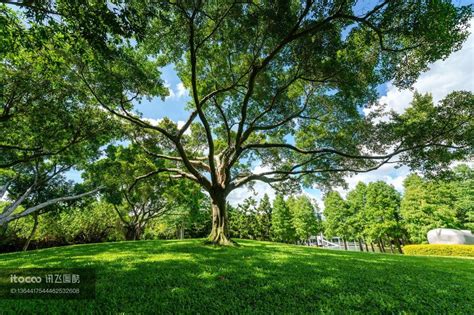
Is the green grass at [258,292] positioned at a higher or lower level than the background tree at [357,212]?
lower

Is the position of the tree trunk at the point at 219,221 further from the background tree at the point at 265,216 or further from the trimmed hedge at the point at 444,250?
the background tree at the point at 265,216

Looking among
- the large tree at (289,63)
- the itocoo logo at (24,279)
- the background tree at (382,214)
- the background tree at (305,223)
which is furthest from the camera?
the background tree at (305,223)

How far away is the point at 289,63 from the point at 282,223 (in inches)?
1242

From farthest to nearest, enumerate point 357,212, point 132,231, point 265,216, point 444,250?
point 265,216
point 357,212
point 132,231
point 444,250

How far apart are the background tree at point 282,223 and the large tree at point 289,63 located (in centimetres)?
2561

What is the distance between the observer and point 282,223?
1401 inches

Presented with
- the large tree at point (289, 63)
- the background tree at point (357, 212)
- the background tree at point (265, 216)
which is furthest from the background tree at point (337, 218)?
the large tree at point (289, 63)

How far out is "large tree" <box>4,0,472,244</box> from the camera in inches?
211

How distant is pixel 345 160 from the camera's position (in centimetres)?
1180

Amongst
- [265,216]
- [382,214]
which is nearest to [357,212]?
[382,214]

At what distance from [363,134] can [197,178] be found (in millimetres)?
8616

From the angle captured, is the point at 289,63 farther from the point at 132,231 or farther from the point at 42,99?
the point at 132,231

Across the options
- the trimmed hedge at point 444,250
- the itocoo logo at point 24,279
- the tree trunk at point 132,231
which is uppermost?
the tree trunk at point 132,231

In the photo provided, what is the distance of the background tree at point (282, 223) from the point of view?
35281 millimetres
